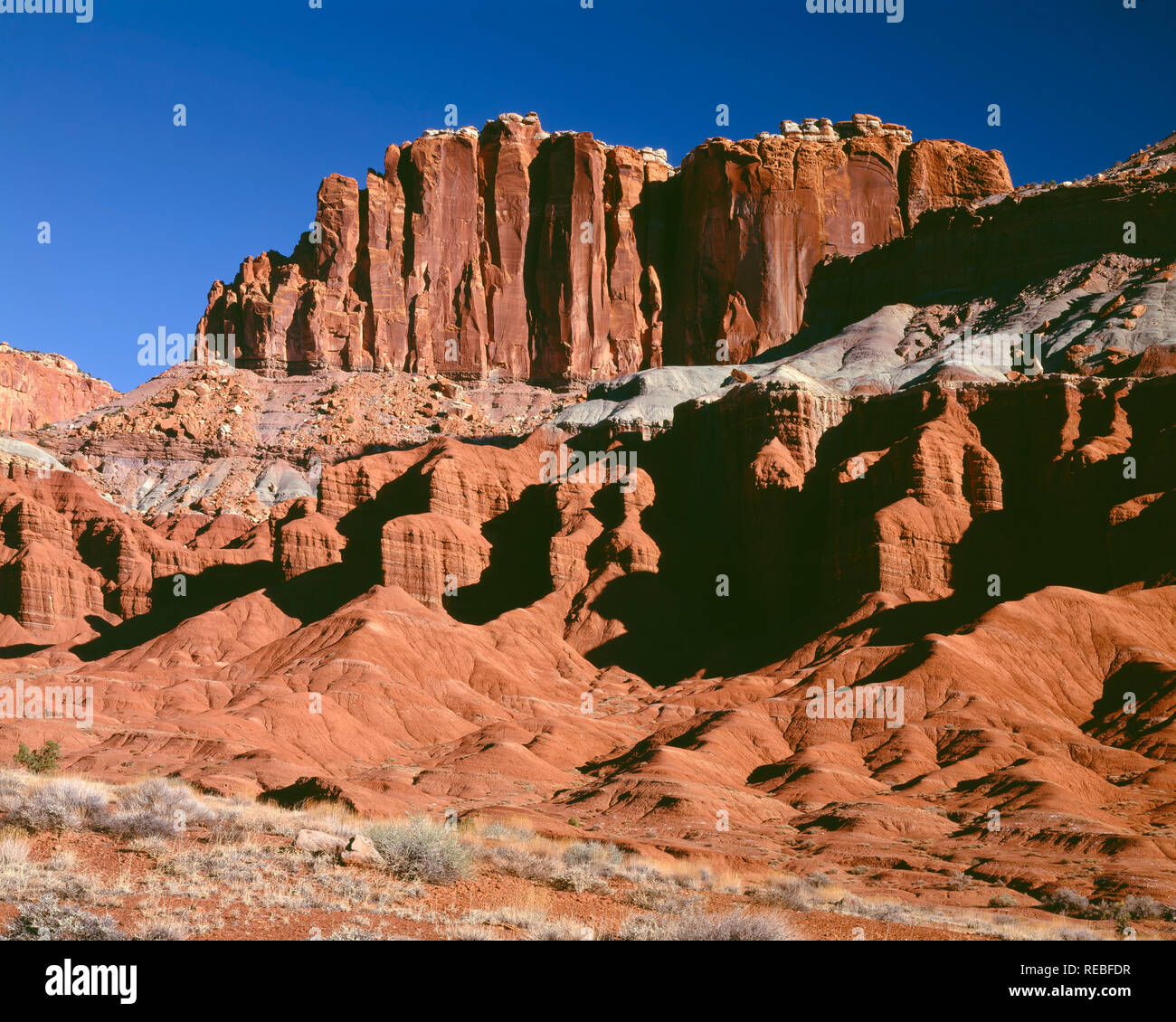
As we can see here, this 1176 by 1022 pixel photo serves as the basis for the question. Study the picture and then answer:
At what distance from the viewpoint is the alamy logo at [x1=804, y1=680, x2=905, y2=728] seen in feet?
227

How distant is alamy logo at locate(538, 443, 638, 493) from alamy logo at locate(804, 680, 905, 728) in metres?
43.6

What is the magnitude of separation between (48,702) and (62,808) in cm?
5562

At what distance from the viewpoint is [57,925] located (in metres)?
15.2

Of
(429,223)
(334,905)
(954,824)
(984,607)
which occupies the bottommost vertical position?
(954,824)

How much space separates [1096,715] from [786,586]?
34518mm

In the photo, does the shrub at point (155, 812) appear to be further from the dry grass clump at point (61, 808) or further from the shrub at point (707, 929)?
the shrub at point (707, 929)

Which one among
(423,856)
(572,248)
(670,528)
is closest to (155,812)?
(423,856)

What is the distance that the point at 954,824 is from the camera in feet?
167

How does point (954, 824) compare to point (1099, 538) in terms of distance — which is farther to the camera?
point (1099, 538)

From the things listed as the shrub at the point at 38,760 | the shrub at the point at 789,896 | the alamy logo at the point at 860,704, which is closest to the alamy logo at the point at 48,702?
the shrub at the point at 38,760

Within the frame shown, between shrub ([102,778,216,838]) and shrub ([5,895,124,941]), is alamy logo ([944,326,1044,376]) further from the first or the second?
shrub ([5,895,124,941])
